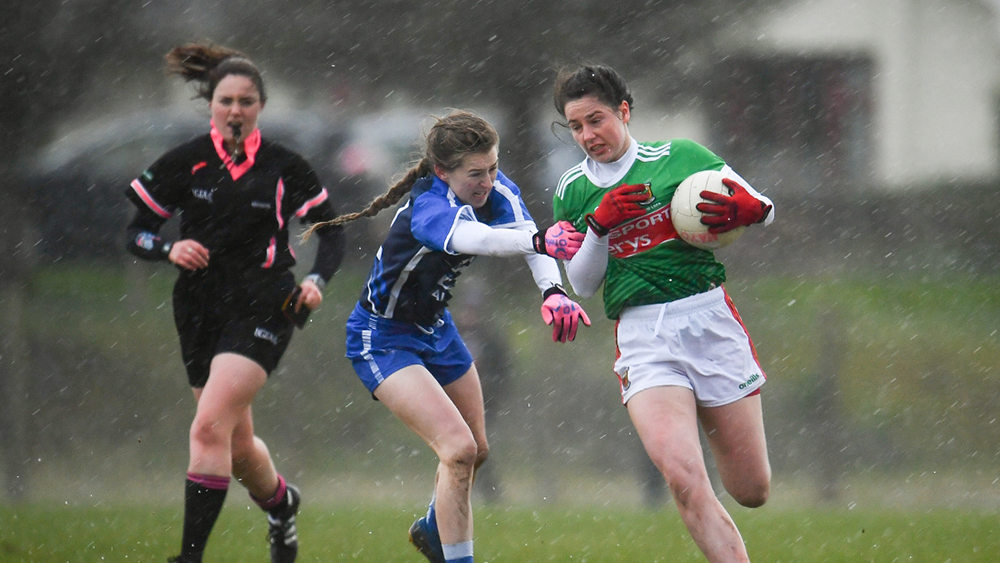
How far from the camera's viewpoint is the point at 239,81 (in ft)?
12.5

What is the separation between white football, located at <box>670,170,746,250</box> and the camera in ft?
9.45

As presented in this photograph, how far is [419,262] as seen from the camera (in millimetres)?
3387

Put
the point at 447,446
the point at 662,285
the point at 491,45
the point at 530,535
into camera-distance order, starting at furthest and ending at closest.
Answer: the point at 491,45 → the point at 530,535 → the point at 447,446 → the point at 662,285

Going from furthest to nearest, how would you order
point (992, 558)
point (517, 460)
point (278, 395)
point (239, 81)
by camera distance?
point (278, 395)
point (517, 460)
point (992, 558)
point (239, 81)

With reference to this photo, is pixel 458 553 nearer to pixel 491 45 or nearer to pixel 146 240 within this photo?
pixel 146 240

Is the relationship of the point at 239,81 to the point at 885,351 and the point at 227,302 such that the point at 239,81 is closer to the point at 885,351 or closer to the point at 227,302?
the point at 227,302

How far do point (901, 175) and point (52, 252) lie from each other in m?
8.56

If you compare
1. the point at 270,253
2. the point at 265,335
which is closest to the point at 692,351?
the point at 265,335

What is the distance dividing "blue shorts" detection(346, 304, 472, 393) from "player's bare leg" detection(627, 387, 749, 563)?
0.92m

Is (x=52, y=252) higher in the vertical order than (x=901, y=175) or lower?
higher

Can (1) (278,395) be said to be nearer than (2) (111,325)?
Yes

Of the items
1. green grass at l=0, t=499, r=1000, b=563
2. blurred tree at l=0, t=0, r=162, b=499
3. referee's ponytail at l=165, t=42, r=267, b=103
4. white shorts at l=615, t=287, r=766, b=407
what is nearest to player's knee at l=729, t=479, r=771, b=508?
white shorts at l=615, t=287, r=766, b=407

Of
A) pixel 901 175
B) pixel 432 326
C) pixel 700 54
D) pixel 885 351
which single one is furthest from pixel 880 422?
pixel 432 326

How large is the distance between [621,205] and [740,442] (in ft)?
2.83
